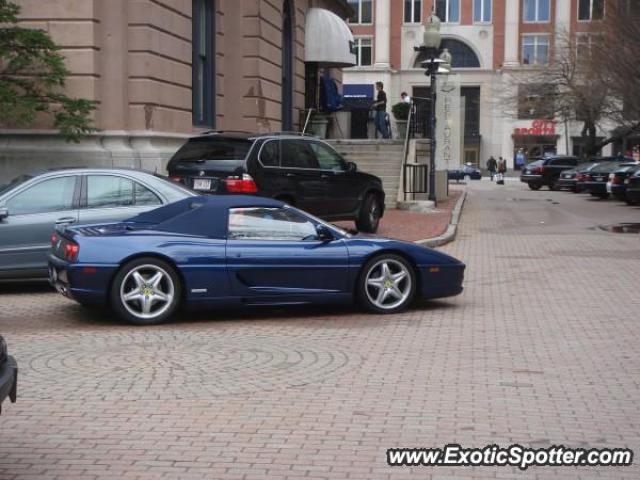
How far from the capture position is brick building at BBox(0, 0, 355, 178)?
18.0 metres

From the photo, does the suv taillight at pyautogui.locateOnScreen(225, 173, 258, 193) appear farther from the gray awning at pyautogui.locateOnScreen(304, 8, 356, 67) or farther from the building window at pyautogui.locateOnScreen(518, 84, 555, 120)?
the building window at pyautogui.locateOnScreen(518, 84, 555, 120)

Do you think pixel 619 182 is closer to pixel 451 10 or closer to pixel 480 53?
pixel 480 53

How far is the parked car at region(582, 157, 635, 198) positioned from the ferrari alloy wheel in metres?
29.0

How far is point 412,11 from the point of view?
7931 centimetres

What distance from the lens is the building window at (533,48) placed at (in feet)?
249

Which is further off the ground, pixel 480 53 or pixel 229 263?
pixel 480 53

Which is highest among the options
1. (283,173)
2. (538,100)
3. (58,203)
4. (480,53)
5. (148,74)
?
(480,53)

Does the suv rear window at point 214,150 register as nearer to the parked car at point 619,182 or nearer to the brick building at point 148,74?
the brick building at point 148,74

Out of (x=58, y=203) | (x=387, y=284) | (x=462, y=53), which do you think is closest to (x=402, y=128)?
(x=58, y=203)

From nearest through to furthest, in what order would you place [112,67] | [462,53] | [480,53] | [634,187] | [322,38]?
[112,67] < [634,187] < [322,38] < [480,53] < [462,53]

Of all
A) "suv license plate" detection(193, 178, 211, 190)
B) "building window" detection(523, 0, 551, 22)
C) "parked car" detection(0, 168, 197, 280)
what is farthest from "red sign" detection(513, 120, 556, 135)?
"parked car" detection(0, 168, 197, 280)

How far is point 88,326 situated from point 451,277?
3.98m

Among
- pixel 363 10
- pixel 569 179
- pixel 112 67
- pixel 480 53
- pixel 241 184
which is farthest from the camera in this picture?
pixel 363 10

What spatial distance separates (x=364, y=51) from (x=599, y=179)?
45.0 m
